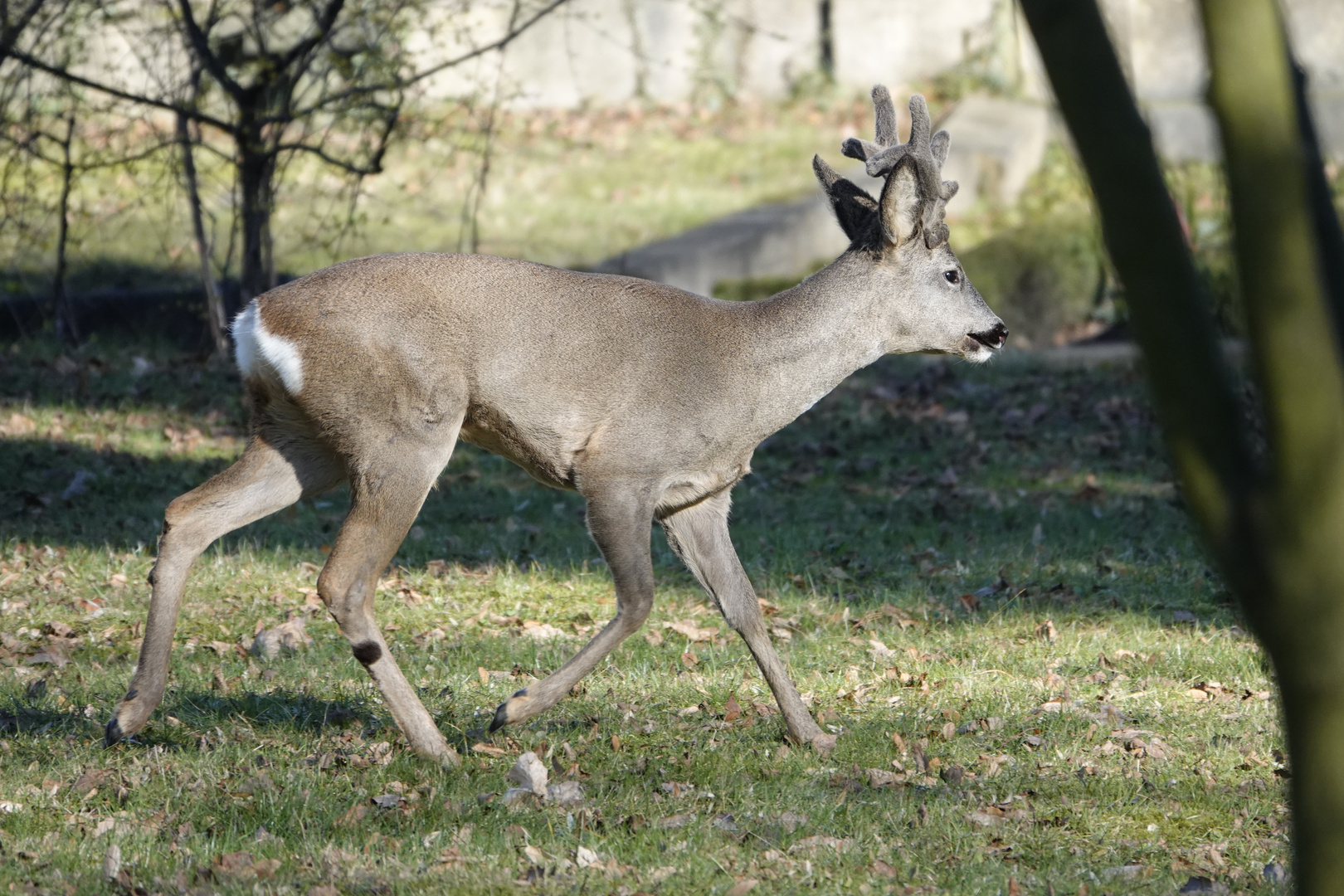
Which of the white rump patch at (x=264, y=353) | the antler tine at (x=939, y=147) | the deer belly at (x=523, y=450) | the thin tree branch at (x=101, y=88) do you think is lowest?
the deer belly at (x=523, y=450)

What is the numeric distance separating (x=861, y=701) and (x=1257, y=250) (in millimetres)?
3629

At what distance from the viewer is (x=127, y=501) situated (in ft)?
27.6

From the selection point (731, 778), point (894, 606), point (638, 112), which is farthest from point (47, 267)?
point (731, 778)

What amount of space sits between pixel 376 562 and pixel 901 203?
2251mm

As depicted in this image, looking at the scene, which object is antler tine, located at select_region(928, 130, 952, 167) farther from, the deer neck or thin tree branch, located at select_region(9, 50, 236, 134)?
thin tree branch, located at select_region(9, 50, 236, 134)

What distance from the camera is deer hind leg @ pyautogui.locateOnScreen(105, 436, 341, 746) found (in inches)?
186

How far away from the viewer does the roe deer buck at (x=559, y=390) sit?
4.72 metres

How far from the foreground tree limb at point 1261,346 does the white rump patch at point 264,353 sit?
315cm

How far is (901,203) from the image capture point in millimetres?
5293

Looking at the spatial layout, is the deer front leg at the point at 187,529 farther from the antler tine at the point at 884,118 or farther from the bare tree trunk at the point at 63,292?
the bare tree trunk at the point at 63,292

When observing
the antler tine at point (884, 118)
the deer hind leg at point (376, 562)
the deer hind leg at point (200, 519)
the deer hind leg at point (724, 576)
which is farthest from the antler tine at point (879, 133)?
the deer hind leg at point (200, 519)

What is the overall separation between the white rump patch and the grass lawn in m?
1.19

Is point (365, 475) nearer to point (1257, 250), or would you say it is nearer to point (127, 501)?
point (1257, 250)

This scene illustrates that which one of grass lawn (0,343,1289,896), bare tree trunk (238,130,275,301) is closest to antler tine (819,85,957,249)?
grass lawn (0,343,1289,896)
